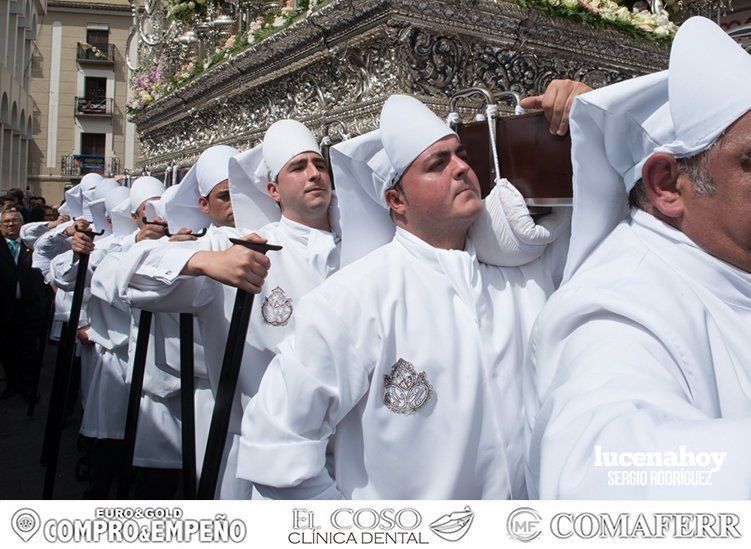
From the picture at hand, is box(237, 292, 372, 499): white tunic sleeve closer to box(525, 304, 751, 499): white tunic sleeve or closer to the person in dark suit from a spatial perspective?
box(525, 304, 751, 499): white tunic sleeve

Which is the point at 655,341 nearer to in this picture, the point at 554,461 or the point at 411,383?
the point at 554,461

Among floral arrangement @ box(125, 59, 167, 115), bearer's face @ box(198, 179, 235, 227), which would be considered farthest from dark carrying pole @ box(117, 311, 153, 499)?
floral arrangement @ box(125, 59, 167, 115)

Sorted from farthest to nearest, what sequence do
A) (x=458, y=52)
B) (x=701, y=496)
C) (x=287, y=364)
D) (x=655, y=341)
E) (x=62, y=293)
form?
(x=62, y=293) → (x=458, y=52) → (x=287, y=364) → (x=655, y=341) → (x=701, y=496)

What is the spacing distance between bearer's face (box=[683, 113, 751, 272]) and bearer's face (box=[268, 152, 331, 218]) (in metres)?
1.92

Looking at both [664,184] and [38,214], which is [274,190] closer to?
[664,184]

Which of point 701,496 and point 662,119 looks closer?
point 701,496

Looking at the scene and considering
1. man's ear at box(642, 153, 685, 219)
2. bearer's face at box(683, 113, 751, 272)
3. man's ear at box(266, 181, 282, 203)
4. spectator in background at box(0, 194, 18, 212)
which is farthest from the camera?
spectator in background at box(0, 194, 18, 212)

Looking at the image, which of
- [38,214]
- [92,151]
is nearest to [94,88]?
[92,151]

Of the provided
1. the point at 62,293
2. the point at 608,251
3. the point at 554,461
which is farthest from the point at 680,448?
the point at 62,293

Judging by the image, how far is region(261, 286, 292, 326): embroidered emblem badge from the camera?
2.90 m

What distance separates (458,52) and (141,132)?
19.8 feet

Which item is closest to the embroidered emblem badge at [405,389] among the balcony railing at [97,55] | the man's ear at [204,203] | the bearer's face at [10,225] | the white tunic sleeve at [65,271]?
the man's ear at [204,203]

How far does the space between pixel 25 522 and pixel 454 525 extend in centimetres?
98

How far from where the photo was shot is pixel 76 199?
22.9 ft
